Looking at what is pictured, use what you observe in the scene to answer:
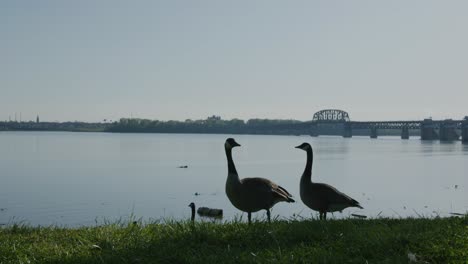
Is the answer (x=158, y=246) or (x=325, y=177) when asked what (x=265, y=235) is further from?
(x=325, y=177)

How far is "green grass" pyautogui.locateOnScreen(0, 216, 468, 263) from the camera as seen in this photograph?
6.43m

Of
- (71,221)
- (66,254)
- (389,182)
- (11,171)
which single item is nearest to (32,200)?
(71,221)

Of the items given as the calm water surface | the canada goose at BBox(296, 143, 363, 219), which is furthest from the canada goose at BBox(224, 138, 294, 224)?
the calm water surface

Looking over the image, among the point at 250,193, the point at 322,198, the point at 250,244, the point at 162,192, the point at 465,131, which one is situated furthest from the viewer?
the point at 465,131

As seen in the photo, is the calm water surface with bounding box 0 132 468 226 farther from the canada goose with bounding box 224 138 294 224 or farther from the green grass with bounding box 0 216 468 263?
the green grass with bounding box 0 216 468 263

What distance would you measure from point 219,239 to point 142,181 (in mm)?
39634

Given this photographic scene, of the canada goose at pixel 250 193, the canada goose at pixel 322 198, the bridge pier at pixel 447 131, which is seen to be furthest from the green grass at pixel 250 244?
the bridge pier at pixel 447 131

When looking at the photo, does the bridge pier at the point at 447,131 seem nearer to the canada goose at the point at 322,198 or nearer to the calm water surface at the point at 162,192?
the calm water surface at the point at 162,192

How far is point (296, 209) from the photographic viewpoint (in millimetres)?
26547

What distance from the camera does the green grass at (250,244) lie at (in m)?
6.43

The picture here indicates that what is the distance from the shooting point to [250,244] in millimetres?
7273

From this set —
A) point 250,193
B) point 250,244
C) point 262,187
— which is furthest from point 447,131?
point 250,244

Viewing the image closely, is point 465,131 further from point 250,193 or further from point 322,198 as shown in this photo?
point 250,193

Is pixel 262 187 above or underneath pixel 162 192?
above
